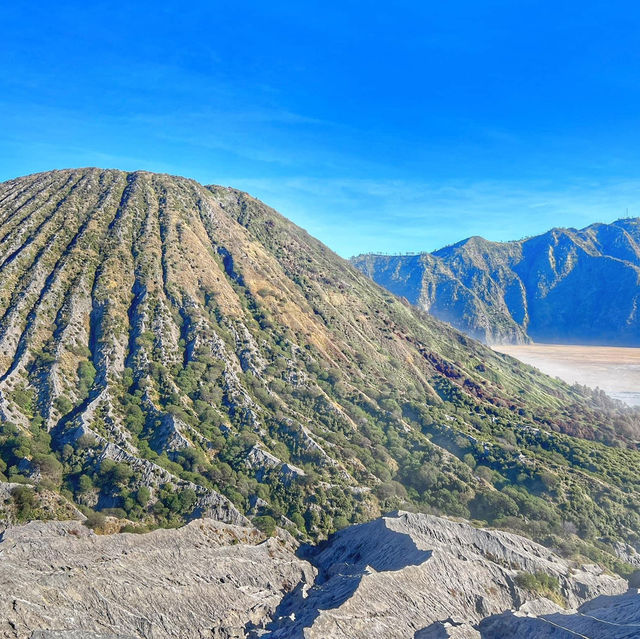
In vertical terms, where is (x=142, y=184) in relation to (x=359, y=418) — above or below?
above

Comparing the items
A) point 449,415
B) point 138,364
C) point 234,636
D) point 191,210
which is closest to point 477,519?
point 449,415

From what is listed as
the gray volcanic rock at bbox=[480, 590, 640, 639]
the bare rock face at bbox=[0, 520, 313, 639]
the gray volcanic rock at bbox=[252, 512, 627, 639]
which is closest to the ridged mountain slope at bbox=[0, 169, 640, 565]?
the bare rock face at bbox=[0, 520, 313, 639]

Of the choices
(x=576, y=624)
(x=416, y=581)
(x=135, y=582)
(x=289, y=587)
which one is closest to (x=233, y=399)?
(x=289, y=587)

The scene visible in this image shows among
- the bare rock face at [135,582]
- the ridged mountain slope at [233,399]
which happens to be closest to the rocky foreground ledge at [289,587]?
the bare rock face at [135,582]

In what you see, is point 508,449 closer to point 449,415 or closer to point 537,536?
point 449,415

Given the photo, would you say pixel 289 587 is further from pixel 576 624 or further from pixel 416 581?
pixel 576 624

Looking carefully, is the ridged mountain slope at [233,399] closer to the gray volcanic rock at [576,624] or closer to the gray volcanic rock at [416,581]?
the gray volcanic rock at [416,581]
